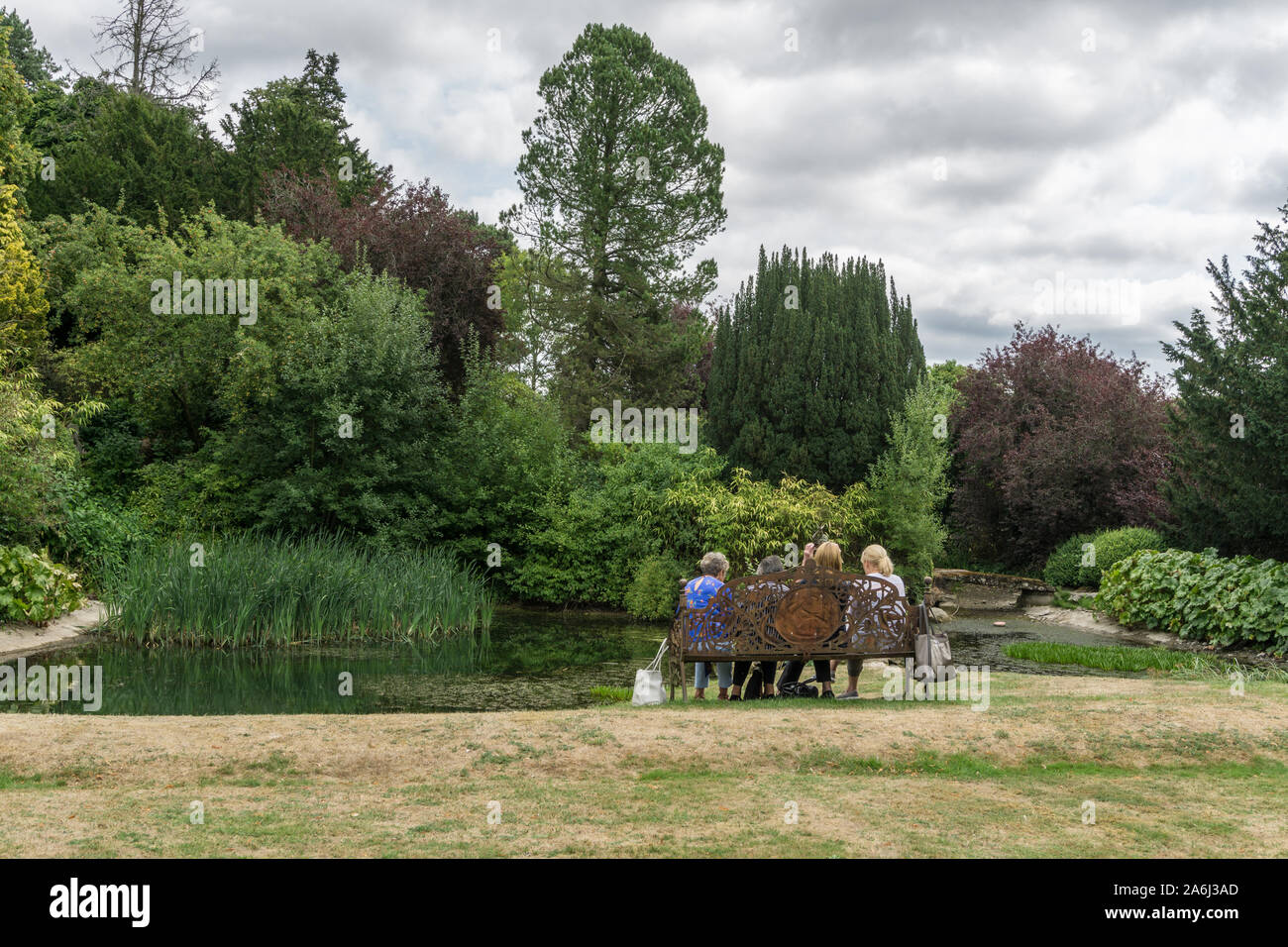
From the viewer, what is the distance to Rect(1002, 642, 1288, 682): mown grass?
12.5m

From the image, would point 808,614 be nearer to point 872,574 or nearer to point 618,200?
point 872,574

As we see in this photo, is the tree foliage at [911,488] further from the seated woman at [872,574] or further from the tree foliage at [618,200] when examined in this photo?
the seated woman at [872,574]

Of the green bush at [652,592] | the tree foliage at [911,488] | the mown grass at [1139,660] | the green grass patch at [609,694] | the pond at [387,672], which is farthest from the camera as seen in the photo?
the tree foliage at [911,488]

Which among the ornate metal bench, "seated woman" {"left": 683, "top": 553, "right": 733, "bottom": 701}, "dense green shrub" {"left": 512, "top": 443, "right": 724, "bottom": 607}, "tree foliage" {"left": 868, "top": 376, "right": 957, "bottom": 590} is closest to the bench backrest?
the ornate metal bench

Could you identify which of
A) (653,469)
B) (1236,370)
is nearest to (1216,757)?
(1236,370)

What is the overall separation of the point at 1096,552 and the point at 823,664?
50.4 ft

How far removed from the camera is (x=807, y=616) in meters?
8.58

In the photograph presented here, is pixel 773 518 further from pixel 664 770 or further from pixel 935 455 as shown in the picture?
pixel 664 770

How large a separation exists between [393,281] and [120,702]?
1374cm

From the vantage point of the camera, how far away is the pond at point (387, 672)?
10.6m

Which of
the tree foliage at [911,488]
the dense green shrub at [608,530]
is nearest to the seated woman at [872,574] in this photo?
the dense green shrub at [608,530]

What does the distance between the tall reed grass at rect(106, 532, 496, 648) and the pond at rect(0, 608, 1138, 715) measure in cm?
37

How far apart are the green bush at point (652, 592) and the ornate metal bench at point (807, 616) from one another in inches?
445

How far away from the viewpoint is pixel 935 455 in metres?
22.3
